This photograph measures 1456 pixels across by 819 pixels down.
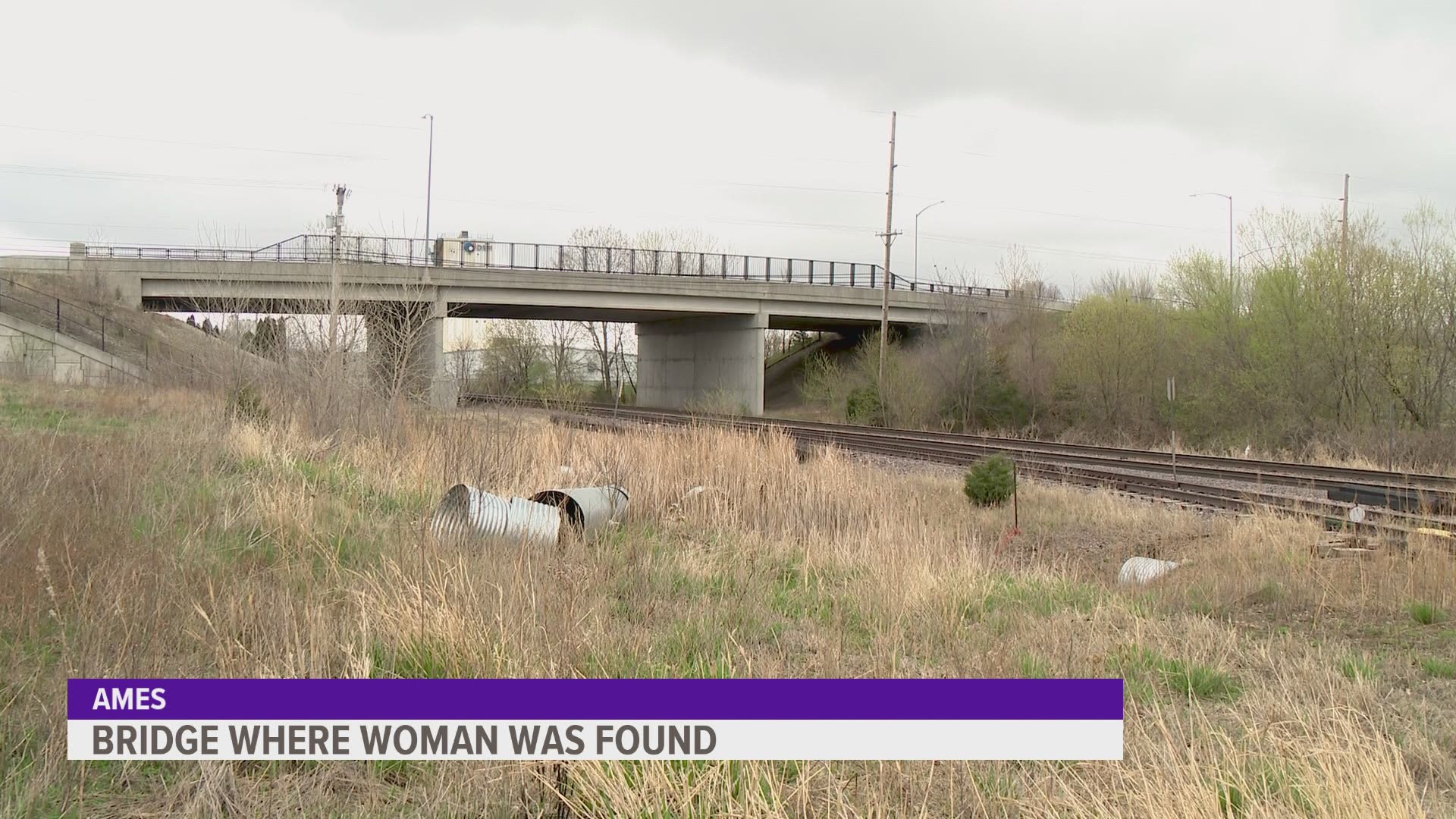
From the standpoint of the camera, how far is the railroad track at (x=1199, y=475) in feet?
37.6

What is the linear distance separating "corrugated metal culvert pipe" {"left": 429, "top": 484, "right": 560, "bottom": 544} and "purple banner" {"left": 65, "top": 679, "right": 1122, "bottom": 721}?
10.4 ft

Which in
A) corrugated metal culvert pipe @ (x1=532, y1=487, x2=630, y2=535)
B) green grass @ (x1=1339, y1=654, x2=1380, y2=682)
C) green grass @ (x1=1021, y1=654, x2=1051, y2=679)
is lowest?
green grass @ (x1=1339, y1=654, x2=1380, y2=682)

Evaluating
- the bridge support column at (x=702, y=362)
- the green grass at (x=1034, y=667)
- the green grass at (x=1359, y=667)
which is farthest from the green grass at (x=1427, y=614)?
the bridge support column at (x=702, y=362)

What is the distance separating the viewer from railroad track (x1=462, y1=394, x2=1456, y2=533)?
11.5 meters

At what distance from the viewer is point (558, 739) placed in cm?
337

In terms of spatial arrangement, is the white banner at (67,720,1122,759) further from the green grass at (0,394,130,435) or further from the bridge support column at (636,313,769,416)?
the bridge support column at (636,313,769,416)

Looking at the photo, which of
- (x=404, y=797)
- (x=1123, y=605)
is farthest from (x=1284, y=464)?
(x=404, y=797)

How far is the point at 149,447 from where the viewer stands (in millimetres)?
9570

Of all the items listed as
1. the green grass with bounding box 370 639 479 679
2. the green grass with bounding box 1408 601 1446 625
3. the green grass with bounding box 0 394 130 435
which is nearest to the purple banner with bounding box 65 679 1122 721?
the green grass with bounding box 370 639 479 679

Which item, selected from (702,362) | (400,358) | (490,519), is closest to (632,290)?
(702,362)

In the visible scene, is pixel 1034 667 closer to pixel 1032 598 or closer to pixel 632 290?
pixel 1032 598

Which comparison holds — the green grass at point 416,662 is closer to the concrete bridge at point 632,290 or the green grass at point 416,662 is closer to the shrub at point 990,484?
the shrub at point 990,484

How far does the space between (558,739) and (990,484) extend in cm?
1180

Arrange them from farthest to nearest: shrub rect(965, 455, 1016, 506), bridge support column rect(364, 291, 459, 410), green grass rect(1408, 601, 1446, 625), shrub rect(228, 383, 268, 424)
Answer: shrub rect(228, 383, 268, 424) → bridge support column rect(364, 291, 459, 410) → shrub rect(965, 455, 1016, 506) → green grass rect(1408, 601, 1446, 625)
